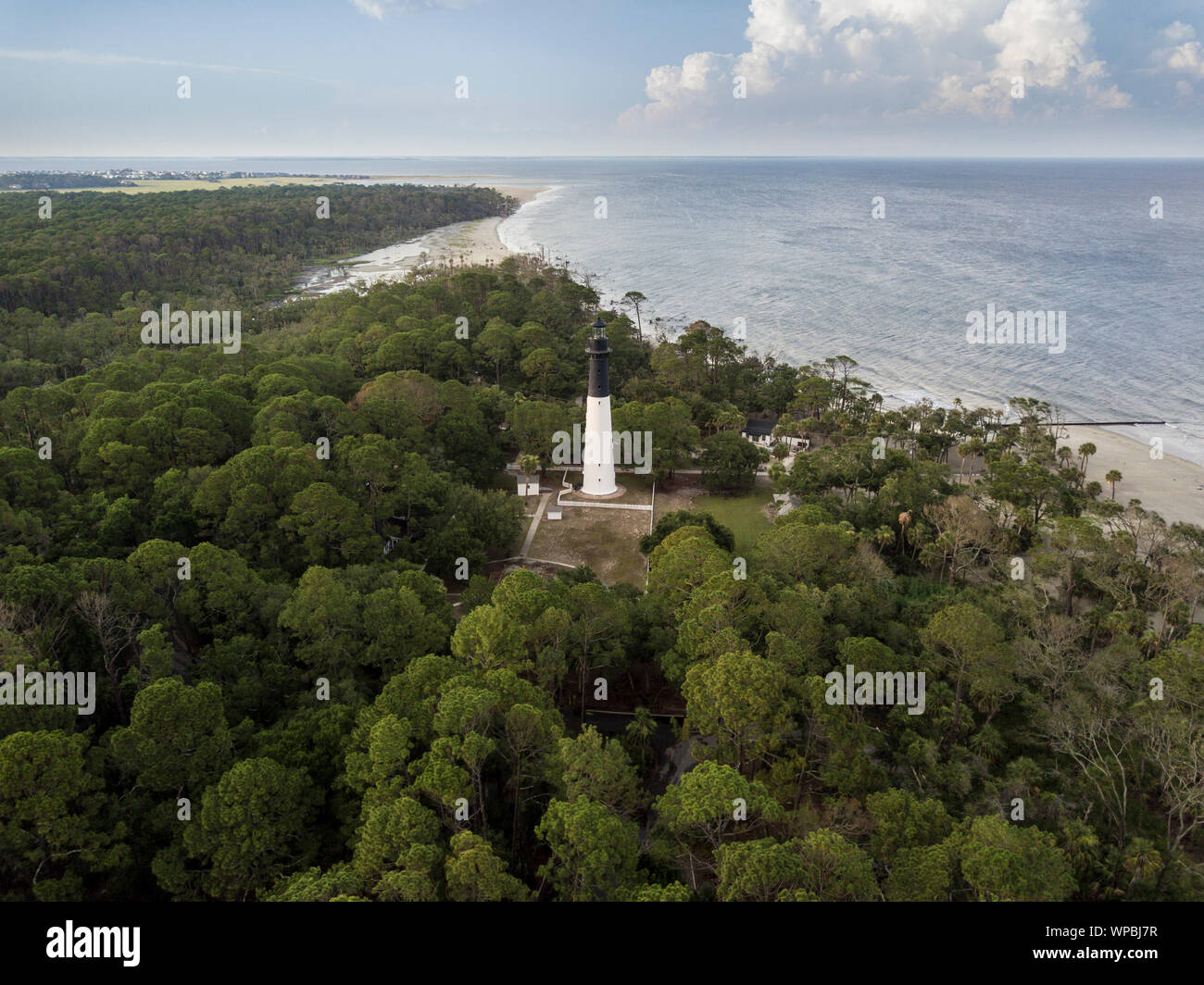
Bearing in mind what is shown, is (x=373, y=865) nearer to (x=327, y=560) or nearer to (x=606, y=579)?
(x=327, y=560)

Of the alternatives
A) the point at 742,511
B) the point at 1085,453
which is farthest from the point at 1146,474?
the point at 742,511

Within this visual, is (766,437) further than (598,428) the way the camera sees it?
Yes

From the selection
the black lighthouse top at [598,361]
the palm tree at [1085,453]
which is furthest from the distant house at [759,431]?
the palm tree at [1085,453]

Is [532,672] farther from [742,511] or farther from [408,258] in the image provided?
[408,258]

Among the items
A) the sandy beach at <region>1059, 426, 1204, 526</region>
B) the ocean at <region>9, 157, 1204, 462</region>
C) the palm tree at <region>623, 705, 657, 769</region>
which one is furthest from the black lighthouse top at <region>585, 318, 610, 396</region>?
the ocean at <region>9, 157, 1204, 462</region>
